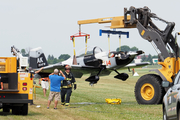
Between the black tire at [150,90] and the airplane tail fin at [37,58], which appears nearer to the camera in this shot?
the black tire at [150,90]

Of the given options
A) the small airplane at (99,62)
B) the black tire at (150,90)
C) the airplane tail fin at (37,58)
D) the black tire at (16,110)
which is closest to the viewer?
the black tire at (16,110)

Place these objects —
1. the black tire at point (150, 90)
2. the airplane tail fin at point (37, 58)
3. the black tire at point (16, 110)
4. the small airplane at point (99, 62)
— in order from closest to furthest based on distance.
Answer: the black tire at point (16, 110)
the black tire at point (150, 90)
the small airplane at point (99, 62)
the airplane tail fin at point (37, 58)

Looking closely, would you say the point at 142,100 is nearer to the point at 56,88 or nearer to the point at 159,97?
the point at 159,97

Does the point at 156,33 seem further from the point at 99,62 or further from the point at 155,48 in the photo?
the point at 99,62

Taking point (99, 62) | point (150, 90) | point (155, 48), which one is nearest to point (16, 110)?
point (150, 90)

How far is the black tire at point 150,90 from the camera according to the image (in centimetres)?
1534

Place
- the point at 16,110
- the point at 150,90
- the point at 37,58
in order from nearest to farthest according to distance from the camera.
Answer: the point at 16,110, the point at 150,90, the point at 37,58

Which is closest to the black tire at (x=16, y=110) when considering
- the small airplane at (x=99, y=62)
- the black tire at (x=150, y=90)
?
the black tire at (x=150, y=90)

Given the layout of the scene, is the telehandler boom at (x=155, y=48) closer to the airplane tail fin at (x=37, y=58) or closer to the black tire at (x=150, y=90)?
the black tire at (x=150, y=90)

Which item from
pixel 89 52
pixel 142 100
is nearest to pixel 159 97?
pixel 142 100

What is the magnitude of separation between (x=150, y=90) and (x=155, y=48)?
1.89 m

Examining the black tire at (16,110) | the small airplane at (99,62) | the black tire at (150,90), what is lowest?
the black tire at (16,110)

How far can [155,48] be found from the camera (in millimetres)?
16312

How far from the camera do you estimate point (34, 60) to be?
87.8 ft
